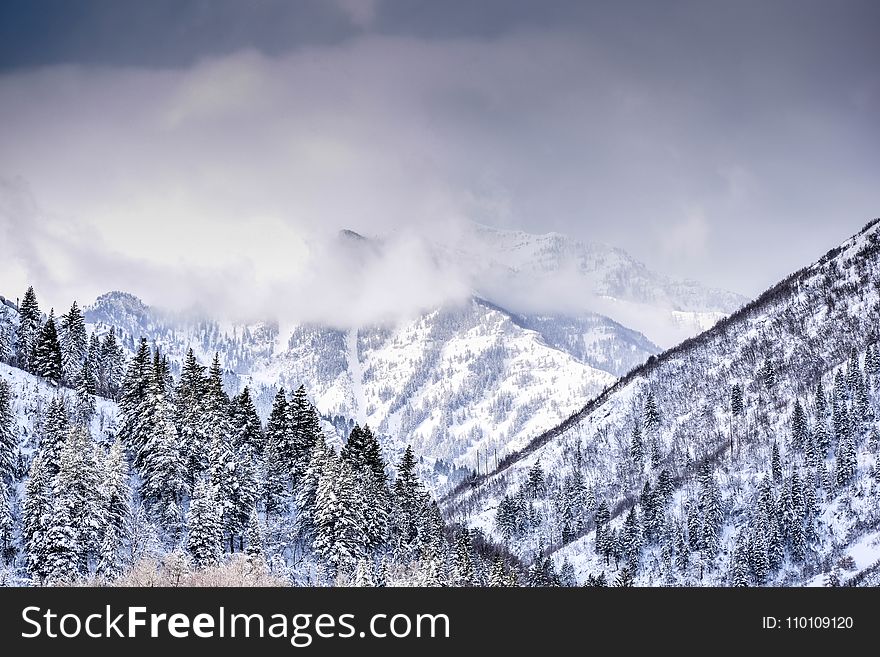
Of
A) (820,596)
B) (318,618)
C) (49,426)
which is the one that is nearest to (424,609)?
(318,618)

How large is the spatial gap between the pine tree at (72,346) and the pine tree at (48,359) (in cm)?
433

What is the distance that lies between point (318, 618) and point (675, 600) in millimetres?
12449

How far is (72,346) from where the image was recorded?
13175 centimetres

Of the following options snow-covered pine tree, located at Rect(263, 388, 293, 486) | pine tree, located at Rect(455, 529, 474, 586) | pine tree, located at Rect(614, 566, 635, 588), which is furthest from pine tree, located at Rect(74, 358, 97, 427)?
pine tree, located at Rect(614, 566, 635, 588)

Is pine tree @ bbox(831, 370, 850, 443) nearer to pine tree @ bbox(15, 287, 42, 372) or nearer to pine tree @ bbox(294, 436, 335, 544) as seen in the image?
pine tree @ bbox(294, 436, 335, 544)

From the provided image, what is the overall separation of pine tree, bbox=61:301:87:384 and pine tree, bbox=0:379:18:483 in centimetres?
3662

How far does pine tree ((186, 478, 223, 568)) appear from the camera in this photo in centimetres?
7444

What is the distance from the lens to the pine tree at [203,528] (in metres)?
74.4

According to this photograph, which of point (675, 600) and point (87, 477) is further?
point (87, 477)

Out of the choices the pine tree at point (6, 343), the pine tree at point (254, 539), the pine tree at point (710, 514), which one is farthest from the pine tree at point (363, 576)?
the pine tree at point (710, 514)

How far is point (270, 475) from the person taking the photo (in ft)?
298

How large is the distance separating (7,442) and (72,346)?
52468mm

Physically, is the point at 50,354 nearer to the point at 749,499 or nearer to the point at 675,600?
the point at 675,600

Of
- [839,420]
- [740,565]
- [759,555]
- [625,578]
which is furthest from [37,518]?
[839,420]
